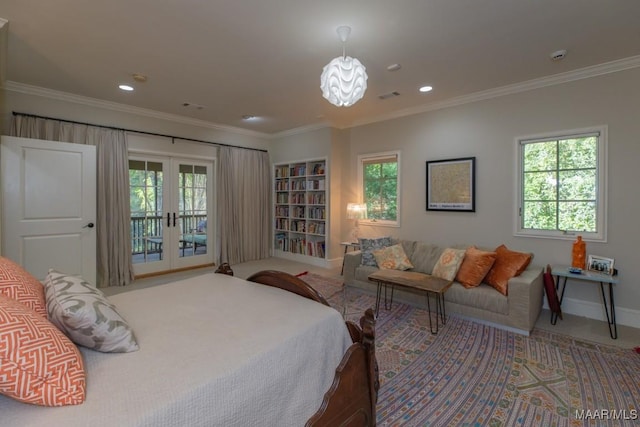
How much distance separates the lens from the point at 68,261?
3.64 m

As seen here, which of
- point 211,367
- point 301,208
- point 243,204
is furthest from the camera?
point 301,208

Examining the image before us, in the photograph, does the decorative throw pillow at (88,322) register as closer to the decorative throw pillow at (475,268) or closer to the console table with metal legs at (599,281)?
the decorative throw pillow at (475,268)

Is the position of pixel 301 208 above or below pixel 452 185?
below

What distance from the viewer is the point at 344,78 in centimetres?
222

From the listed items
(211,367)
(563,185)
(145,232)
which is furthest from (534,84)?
(145,232)

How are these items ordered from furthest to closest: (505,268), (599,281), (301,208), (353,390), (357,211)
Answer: (301,208) < (357,211) < (505,268) < (599,281) < (353,390)

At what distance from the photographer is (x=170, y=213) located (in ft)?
16.3

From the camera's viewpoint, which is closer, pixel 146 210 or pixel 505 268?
pixel 505 268

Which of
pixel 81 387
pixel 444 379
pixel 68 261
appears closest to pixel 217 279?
pixel 81 387

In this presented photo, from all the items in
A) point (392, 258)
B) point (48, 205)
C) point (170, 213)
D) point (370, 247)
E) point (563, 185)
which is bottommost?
point (392, 258)

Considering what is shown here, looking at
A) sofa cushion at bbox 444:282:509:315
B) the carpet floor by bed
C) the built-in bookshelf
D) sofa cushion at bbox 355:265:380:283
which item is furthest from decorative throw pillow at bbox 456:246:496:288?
the built-in bookshelf

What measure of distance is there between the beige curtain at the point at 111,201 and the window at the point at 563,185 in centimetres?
532

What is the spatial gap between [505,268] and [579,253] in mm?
793

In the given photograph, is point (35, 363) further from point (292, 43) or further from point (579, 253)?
point (579, 253)
